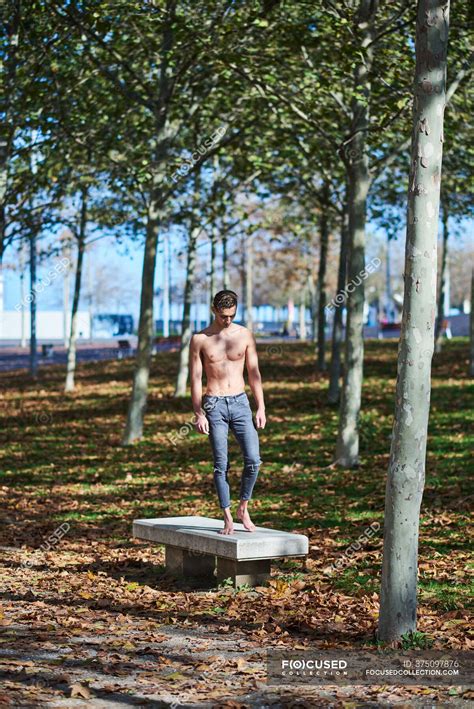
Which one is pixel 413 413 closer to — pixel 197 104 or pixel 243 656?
pixel 243 656

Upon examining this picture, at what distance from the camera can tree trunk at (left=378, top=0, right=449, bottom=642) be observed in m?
7.18

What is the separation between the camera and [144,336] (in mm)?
20406

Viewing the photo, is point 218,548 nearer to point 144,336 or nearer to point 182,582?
point 182,582

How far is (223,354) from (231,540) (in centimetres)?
157

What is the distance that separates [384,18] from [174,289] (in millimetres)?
81154

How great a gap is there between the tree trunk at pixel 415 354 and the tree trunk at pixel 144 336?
1315 centimetres

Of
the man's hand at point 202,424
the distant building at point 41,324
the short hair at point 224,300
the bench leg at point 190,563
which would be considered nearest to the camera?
the short hair at point 224,300

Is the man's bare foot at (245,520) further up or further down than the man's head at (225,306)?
further down

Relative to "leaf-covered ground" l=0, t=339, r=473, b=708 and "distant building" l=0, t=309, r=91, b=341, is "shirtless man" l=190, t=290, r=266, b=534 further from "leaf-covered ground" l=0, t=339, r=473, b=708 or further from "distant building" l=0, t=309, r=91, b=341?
"distant building" l=0, t=309, r=91, b=341

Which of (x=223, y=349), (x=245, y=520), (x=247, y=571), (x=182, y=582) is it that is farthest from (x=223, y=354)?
(x=182, y=582)

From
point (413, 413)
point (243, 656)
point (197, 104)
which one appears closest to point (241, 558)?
point (243, 656)

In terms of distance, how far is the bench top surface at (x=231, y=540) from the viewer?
8.66 metres

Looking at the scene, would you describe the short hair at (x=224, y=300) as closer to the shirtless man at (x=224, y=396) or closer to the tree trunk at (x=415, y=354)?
the shirtless man at (x=224, y=396)

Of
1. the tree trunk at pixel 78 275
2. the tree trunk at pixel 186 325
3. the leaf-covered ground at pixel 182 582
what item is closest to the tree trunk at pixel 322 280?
the tree trunk at pixel 186 325
